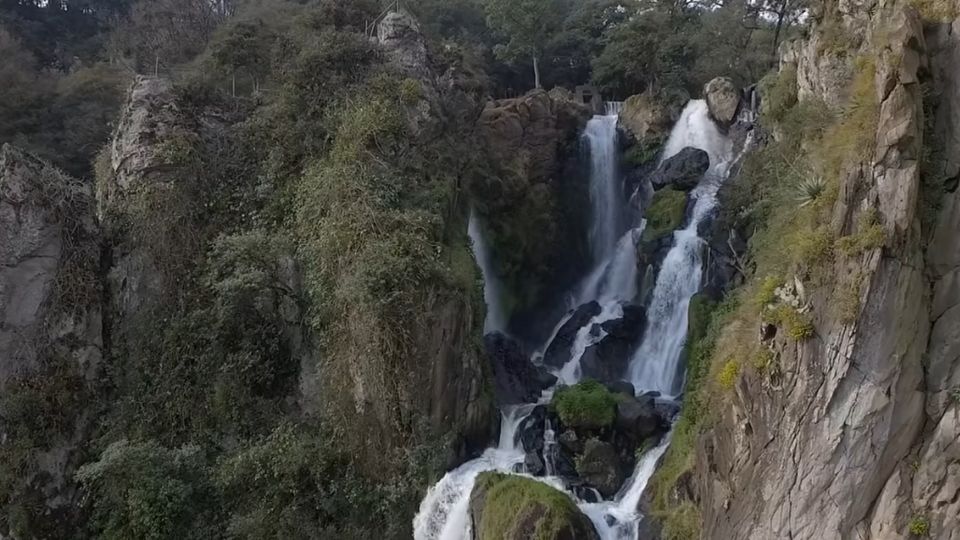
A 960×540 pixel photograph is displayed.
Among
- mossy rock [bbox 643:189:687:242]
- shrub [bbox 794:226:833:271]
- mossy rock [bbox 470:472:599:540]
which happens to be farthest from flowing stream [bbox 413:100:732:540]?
shrub [bbox 794:226:833:271]

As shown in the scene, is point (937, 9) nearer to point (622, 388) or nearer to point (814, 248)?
point (814, 248)

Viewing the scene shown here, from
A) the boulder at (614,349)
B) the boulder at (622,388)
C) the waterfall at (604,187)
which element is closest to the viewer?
the boulder at (622,388)

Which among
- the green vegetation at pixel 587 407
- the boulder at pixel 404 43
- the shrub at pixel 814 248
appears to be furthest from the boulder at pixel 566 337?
the shrub at pixel 814 248

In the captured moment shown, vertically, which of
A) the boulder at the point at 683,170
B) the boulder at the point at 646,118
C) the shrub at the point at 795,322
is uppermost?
the boulder at the point at 646,118

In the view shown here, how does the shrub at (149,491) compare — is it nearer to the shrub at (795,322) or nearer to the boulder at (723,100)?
the shrub at (795,322)

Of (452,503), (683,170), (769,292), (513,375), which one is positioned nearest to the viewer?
(769,292)

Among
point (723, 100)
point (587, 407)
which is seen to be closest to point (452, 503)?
point (587, 407)

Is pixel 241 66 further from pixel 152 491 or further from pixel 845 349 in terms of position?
pixel 845 349

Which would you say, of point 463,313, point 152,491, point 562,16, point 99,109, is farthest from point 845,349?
point 562,16
